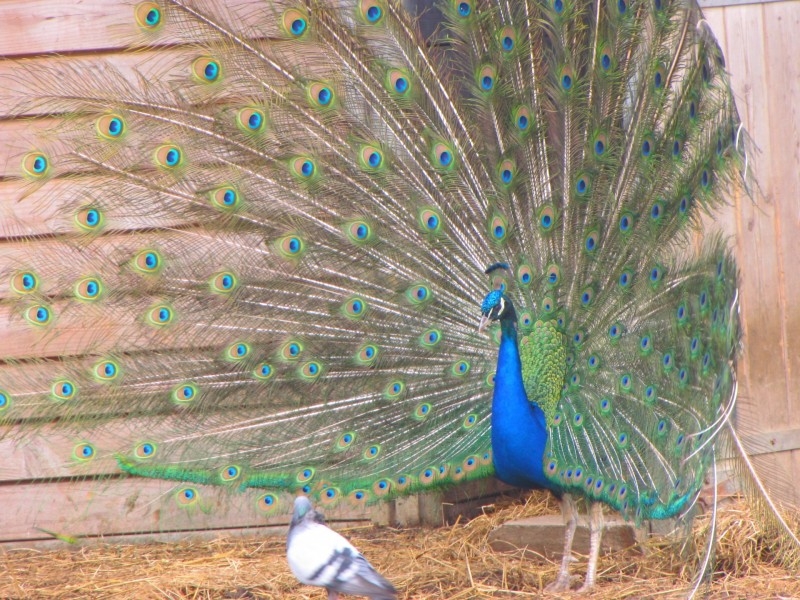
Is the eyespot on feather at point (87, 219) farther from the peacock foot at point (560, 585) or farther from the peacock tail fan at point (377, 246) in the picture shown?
the peacock foot at point (560, 585)

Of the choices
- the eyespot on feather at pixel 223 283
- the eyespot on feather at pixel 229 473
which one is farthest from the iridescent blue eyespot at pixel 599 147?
the eyespot on feather at pixel 229 473

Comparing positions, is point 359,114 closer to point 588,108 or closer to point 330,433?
point 588,108

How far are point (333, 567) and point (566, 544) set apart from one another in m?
1.18

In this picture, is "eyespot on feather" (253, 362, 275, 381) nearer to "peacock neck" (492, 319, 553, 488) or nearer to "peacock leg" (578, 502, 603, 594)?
"peacock neck" (492, 319, 553, 488)

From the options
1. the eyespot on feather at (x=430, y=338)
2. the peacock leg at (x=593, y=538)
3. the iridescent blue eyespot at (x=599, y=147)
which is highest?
the iridescent blue eyespot at (x=599, y=147)

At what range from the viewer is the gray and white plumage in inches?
96.7

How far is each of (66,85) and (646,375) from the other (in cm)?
223

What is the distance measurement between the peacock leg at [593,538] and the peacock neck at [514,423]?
20 centimetres

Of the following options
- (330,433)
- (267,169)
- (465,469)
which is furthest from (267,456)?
(267,169)

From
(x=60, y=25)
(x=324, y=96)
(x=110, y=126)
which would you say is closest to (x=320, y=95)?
(x=324, y=96)

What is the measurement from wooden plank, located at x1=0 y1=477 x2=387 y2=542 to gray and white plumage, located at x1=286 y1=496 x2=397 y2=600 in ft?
4.87

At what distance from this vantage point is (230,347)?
3.38 m

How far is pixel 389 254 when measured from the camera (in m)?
3.45

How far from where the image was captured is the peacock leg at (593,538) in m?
3.22
